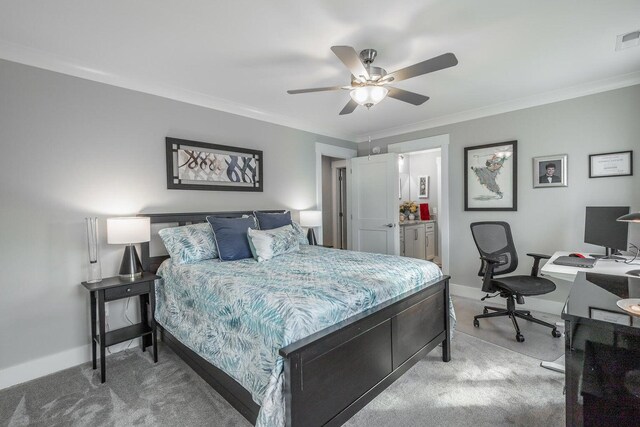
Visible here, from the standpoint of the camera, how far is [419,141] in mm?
4566

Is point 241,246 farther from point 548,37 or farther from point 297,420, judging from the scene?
point 548,37

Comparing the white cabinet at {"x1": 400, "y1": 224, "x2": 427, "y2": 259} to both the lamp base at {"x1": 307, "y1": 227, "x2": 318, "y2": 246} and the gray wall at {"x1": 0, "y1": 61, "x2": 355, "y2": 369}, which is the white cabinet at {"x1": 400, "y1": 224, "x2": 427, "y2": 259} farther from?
the gray wall at {"x1": 0, "y1": 61, "x2": 355, "y2": 369}

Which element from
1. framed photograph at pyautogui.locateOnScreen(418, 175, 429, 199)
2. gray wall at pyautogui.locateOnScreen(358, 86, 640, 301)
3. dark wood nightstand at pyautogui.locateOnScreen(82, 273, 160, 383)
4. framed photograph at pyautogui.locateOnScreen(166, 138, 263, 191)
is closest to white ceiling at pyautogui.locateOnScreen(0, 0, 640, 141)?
gray wall at pyautogui.locateOnScreen(358, 86, 640, 301)

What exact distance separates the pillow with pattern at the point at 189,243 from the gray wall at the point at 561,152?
11.1 ft

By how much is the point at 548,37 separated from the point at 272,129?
9.87 feet

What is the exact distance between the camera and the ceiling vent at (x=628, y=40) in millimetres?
2209

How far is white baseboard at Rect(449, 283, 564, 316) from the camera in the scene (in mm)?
3443

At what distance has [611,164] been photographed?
10.1 feet

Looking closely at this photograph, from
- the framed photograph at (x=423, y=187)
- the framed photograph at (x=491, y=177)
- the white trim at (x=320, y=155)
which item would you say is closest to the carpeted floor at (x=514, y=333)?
the framed photograph at (x=491, y=177)

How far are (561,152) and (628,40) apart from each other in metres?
1.33

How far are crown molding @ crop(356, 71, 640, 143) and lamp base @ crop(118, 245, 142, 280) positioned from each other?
3.97 metres

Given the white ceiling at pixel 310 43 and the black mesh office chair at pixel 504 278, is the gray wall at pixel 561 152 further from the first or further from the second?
the black mesh office chair at pixel 504 278

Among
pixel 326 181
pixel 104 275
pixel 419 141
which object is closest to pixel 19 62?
pixel 104 275

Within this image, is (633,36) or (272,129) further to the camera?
(272,129)
